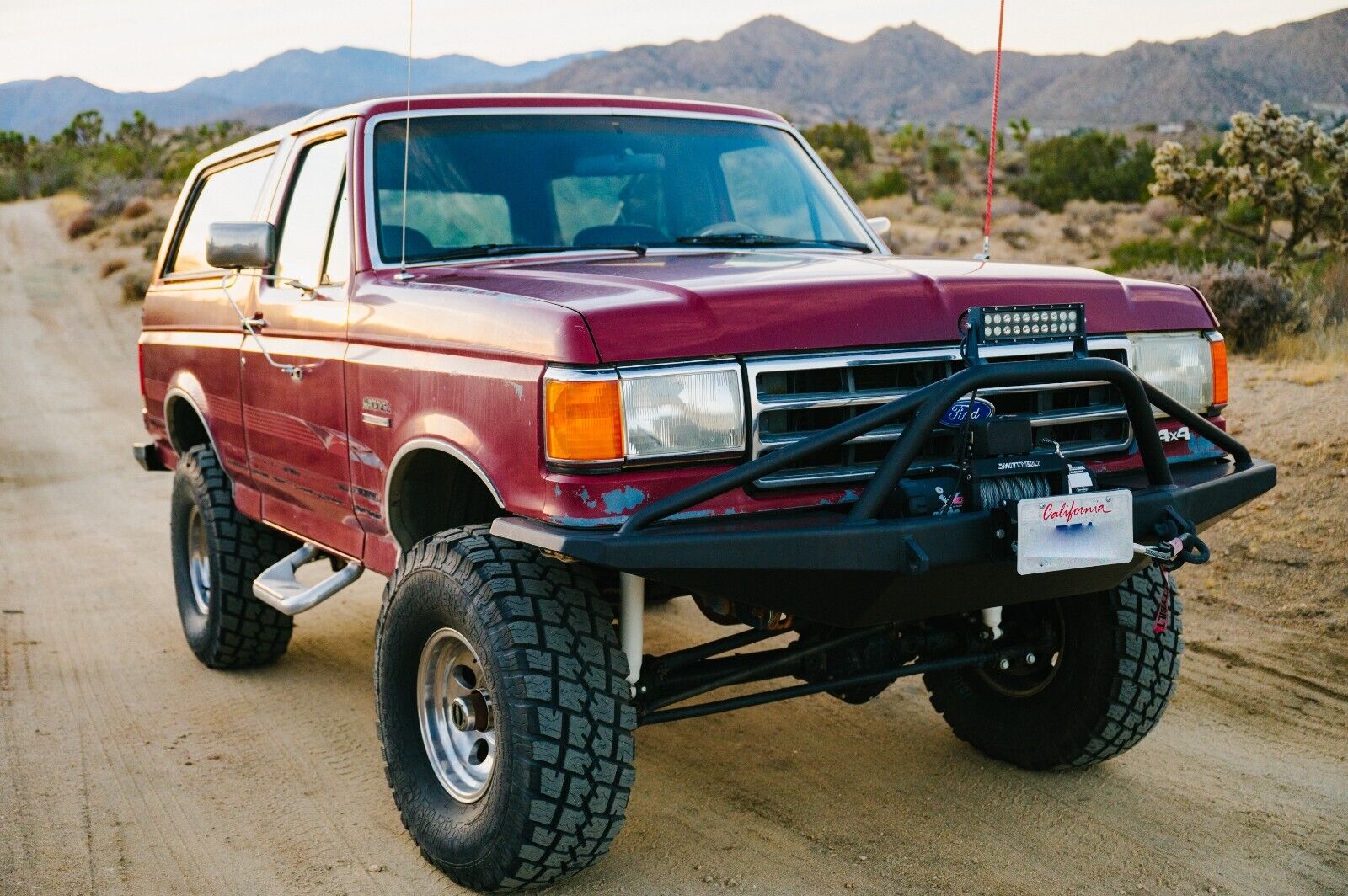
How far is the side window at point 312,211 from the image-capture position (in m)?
4.40

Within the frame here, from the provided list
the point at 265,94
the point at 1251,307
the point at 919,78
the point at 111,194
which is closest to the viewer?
the point at 1251,307

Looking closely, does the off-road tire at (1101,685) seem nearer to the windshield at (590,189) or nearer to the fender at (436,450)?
the windshield at (590,189)

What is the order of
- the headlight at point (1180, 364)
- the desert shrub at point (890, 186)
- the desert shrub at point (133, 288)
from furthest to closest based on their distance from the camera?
the desert shrub at point (890, 186) < the desert shrub at point (133, 288) < the headlight at point (1180, 364)

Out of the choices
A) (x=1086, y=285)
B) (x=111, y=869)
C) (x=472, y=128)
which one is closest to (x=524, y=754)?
(x=111, y=869)

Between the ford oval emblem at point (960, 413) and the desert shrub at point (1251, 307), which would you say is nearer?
the ford oval emblem at point (960, 413)

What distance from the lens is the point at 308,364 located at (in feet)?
14.0

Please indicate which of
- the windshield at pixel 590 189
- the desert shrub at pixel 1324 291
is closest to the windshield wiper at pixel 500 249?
the windshield at pixel 590 189

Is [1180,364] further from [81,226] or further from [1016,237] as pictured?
[81,226]

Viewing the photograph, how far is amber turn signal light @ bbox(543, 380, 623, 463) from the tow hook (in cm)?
129

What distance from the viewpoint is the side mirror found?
4258mm

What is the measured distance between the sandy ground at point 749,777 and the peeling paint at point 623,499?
3.68 ft

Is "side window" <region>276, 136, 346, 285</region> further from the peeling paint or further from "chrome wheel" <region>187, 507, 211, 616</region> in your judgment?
the peeling paint

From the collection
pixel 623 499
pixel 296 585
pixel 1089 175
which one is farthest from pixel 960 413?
pixel 1089 175

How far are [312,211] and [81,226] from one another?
2842 cm
